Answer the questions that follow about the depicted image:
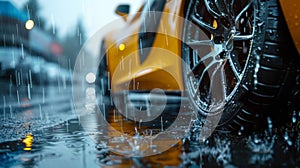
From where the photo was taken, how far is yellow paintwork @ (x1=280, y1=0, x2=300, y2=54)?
6.35 feet

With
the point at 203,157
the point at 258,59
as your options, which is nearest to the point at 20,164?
the point at 203,157

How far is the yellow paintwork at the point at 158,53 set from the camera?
1.99 m

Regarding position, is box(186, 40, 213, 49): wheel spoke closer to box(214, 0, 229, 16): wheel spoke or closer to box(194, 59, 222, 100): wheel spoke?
box(194, 59, 222, 100): wheel spoke

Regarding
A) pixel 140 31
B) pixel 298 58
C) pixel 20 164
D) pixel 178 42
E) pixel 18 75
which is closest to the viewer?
pixel 20 164

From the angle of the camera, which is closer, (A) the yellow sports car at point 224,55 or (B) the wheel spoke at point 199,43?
(A) the yellow sports car at point 224,55

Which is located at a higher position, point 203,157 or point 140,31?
point 140,31

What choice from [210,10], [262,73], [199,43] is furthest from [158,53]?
[262,73]

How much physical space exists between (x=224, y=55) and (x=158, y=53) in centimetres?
87

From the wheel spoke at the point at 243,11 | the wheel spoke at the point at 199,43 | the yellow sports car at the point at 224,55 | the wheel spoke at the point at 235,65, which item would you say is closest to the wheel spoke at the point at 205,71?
the yellow sports car at the point at 224,55

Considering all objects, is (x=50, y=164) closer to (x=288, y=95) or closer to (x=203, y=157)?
(x=203, y=157)

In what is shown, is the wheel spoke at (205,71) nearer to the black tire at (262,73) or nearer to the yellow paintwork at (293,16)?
the black tire at (262,73)

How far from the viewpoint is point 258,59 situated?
2.11 meters

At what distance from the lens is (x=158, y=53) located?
337cm

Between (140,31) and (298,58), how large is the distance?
7.08 feet
